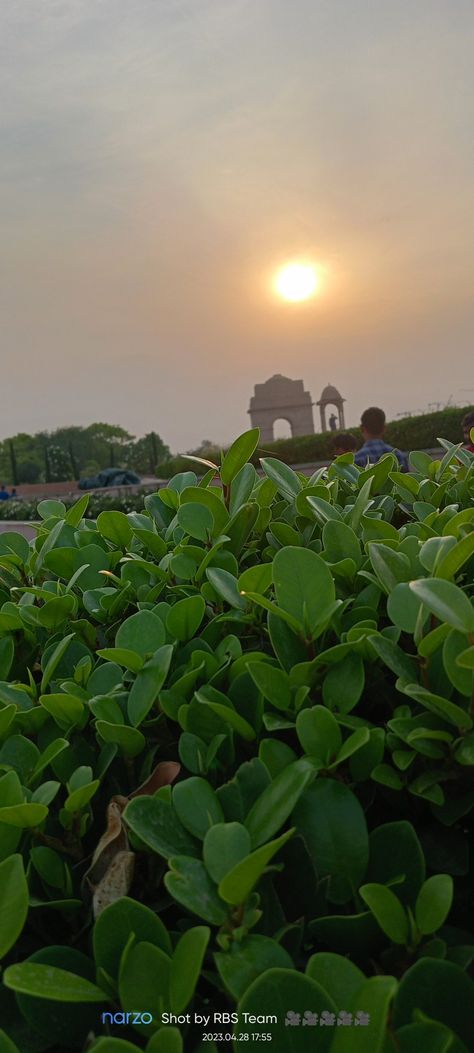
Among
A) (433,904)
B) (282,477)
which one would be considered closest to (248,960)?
(433,904)

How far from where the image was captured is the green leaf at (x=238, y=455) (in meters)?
1.28

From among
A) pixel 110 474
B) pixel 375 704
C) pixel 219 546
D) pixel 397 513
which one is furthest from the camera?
pixel 110 474

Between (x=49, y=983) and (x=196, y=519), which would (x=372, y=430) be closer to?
(x=196, y=519)

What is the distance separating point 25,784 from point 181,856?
0.26 meters

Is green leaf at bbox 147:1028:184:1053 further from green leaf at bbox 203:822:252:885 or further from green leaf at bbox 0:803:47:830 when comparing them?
green leaf at bbox 0:803:47:830

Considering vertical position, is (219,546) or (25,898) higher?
(219,546)

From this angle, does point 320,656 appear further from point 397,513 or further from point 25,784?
point 397,513

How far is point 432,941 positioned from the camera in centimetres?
60

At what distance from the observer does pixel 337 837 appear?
67cm

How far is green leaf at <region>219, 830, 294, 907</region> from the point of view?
1.83 feet

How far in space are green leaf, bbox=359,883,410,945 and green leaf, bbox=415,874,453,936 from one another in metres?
0.01

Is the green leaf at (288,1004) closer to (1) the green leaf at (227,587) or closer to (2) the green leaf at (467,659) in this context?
(2) the green leaf at (467,659)

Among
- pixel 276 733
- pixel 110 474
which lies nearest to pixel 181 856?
pixel 276 733

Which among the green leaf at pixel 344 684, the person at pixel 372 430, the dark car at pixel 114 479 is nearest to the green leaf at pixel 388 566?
the green leaf at pixel 344 684
